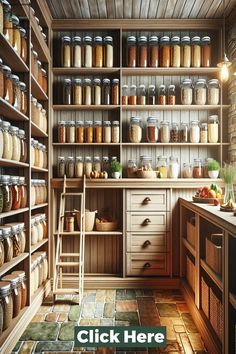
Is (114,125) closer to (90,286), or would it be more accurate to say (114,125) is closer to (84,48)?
(84,48)

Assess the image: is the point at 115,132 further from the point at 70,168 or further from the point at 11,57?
the point at 11,57

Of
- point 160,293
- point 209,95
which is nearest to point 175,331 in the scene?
point 160,293

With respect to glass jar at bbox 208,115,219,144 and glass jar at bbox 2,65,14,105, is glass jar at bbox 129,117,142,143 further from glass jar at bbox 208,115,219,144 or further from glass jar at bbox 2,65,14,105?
glass jar at bbox 2,65,14,105

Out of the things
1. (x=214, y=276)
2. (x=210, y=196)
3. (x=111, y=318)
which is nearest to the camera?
(x=214, y=276)

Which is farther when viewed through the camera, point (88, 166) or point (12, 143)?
point (88, 166)

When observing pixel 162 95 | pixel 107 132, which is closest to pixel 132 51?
pixel 162 95

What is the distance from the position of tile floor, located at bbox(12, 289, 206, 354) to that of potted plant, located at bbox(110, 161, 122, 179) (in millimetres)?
1187

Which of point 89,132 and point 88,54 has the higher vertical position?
point 88,54

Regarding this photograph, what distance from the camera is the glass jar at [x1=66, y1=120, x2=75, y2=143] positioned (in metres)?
3.98

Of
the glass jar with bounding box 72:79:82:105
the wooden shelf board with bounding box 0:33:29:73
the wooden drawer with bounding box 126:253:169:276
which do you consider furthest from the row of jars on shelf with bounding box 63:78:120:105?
the wooden drawer with bounding box 126:253:169:276

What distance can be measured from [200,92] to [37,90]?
1.72 meters

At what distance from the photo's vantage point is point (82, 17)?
394cm

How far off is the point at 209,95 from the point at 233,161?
77cm

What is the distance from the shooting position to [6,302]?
92.6 inches
